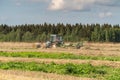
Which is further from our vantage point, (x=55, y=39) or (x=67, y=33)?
(x=67, y=33)

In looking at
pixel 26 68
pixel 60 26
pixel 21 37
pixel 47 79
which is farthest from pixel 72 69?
pixel 60 26

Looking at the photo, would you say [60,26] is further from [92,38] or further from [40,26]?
[92,38]

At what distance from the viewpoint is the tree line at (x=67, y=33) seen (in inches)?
4387

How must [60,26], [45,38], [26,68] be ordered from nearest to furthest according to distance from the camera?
[26,68] < [45,38] < [60,26]

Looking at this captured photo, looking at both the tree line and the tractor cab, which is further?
the tree line

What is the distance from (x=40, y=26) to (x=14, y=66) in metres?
112

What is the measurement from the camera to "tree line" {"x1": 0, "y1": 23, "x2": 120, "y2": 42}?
366 ft

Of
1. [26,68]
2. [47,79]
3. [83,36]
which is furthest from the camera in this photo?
[83,36]

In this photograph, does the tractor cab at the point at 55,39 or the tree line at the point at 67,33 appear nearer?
the tractor cab at the point at 55,39

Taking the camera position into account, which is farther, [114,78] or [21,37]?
[21,37]

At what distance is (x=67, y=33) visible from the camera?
120938 millimetres

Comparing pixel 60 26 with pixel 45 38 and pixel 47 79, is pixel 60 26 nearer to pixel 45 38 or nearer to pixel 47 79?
pixel 45 38

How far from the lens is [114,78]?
19359 millimetres

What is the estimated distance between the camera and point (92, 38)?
116312 millimetres
